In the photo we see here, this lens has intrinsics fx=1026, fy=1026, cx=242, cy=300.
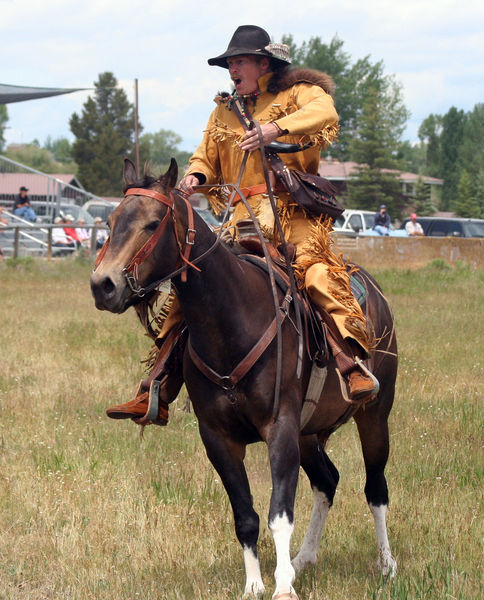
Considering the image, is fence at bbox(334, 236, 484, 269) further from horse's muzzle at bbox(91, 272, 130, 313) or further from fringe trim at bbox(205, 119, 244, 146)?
horse's muzzle at bbox(91, 272, 130, 313)

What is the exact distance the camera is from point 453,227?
38969mm

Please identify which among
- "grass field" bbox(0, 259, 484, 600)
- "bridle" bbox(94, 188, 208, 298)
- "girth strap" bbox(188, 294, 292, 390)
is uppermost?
"bridle" bbox(94, 188, 208, 298)

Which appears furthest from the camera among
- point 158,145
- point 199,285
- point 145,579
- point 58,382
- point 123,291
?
point 158,145

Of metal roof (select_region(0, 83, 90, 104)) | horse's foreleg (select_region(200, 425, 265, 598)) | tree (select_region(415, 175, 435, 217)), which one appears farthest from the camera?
tree (select_region(415, 175, 435, 217))

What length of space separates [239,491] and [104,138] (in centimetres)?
9211

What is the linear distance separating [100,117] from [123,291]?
10017 cm

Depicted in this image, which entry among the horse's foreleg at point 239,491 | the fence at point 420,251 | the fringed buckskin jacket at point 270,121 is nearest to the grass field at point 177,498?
the horse's foreleg at point 239,491

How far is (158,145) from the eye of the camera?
179 m

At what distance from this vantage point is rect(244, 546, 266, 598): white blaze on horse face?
5.53 m

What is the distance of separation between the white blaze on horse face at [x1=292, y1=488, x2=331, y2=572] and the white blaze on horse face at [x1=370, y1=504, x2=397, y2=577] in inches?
13.0

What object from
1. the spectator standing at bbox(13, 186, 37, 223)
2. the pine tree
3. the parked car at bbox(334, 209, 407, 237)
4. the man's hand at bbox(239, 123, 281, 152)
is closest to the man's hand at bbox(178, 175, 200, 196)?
the man's hand at bbox(239, 123, 281, 152)

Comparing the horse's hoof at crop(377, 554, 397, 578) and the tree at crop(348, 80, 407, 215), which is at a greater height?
the horse's hoof at crop(377, 554, 397, 578)

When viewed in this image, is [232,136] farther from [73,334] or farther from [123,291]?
[73,334]

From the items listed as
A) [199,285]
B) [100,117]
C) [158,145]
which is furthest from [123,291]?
[158,145]
